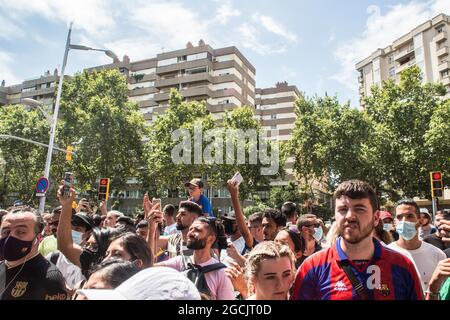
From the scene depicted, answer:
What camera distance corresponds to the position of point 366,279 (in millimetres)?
2424

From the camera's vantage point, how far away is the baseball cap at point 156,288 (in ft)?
5.00

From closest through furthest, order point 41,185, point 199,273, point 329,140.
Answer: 1. point 199,273
2. point 41,185
3. point 329,140

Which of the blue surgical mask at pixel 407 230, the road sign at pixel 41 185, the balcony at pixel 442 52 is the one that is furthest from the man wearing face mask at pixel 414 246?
the balcony at pixel 442 52

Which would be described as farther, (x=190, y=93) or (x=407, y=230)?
(x=190, y=93)

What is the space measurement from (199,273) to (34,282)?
4.44 feet

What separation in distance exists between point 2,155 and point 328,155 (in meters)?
28.5

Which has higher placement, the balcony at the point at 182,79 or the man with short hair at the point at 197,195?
the balcony at the point at 182,79

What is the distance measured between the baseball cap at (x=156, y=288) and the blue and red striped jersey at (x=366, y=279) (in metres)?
1.18

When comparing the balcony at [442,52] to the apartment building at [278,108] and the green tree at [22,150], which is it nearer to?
the apartment building at [278,108]

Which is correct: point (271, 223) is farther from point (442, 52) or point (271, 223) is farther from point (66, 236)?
point (442, 52)

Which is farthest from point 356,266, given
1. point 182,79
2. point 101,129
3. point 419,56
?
point 182,79

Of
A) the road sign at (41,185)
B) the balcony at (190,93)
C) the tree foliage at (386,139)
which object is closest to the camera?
the road sign at (41,185)

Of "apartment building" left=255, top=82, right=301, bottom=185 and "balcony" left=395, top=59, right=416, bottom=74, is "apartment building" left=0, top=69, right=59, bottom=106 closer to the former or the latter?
"apartment building" left=255, top=82, right=301, bottom=185

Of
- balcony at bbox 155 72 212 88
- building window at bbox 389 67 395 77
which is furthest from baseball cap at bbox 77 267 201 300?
building window at bbox 389 67 395 77
